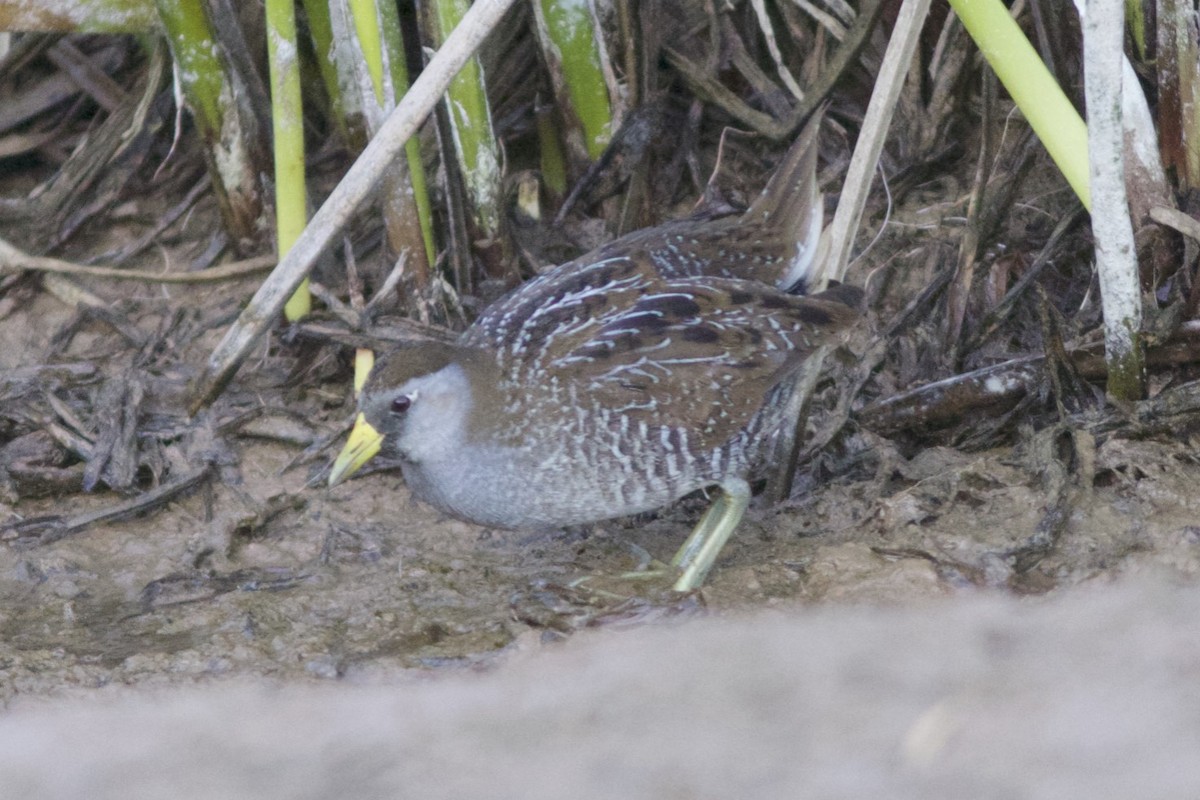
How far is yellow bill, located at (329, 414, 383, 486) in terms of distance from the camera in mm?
3492

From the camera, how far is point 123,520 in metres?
3.93

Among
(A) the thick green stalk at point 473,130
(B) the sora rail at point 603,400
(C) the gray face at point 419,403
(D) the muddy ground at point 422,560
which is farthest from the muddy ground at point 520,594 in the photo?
(A) the thick green stalk at point 473,130

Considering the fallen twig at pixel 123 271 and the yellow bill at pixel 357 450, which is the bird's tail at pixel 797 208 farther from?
the fallen twig at pixel 123 271

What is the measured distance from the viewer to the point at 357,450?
3502 mm

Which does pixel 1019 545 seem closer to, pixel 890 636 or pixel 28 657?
pixel 890 636

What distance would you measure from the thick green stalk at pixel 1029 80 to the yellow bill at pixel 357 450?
1.65m

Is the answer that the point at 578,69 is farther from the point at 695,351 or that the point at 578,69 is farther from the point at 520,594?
the point at 520,594

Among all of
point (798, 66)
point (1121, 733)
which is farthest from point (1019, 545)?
point (798, 66)

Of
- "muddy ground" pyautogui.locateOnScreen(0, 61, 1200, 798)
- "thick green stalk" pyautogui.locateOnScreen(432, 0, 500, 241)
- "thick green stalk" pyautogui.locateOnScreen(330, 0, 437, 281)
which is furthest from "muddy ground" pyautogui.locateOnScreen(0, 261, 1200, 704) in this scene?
"thick green stalk" pyautogui.locateOnScreen(432, 0, 500, 241)

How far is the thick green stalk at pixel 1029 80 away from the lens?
3195mm

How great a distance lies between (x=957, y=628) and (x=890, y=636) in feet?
0.46

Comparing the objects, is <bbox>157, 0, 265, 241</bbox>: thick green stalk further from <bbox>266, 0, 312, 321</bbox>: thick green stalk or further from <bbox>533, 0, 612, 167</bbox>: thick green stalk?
<bbox>533, 0, 612, 167</bbox>: thick green stalk

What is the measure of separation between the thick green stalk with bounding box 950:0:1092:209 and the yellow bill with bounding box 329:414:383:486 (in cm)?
165

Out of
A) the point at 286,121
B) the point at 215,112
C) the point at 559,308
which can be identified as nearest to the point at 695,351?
the point at 559,308
